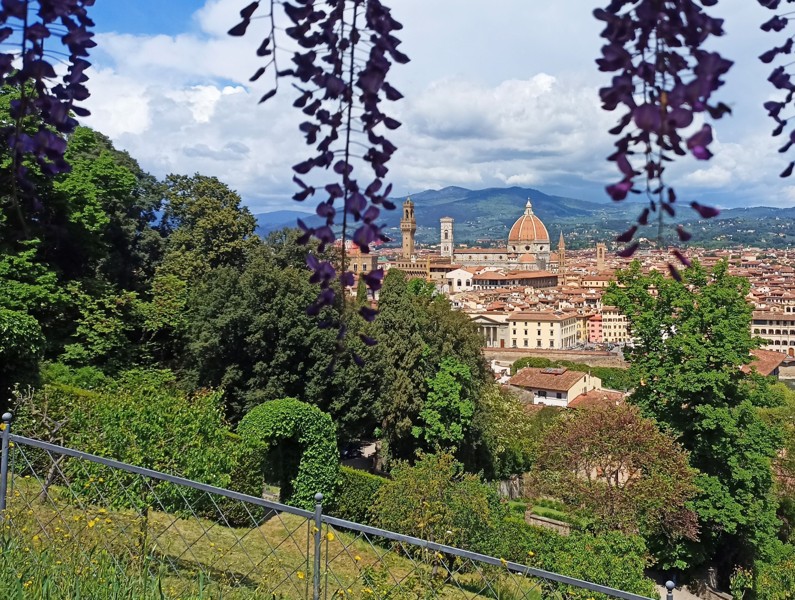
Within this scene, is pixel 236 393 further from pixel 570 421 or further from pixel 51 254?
pixel 570 421

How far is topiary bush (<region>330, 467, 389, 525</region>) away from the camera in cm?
1270

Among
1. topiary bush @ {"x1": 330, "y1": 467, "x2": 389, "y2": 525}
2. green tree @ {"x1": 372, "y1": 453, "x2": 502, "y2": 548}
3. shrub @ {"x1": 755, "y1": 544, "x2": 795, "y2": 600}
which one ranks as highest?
green tree @ {"x1": 372, "y1": 453, "x2": 502, "y2": 548}

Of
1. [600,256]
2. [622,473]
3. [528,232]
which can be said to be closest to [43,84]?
[622,473]

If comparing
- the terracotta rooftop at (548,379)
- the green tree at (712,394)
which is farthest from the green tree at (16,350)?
the terracotta rooftop at (548,379)

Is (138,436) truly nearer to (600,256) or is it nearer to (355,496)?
(355,496)

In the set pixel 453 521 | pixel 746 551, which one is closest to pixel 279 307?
pixel 453 521

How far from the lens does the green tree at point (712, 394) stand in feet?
45.7

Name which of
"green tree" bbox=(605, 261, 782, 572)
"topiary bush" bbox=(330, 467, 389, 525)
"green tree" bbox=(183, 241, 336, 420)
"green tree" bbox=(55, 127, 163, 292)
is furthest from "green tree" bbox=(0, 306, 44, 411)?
"green tree" bbox=(605, 261, 782, 572)

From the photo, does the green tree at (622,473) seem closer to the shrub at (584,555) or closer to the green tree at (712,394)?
the shrub at (584,555)

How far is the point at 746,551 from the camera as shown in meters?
15.4

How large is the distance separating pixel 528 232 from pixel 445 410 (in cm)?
11040

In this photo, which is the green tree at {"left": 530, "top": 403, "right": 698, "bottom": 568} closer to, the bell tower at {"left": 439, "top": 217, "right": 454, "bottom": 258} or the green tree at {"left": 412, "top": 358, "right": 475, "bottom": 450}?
the green tree at {"left": 412, "top": 358, "right": 475, "bottom": 450}

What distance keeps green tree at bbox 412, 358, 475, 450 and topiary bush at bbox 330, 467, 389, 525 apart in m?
3.31

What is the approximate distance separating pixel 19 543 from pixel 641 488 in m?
10.5
